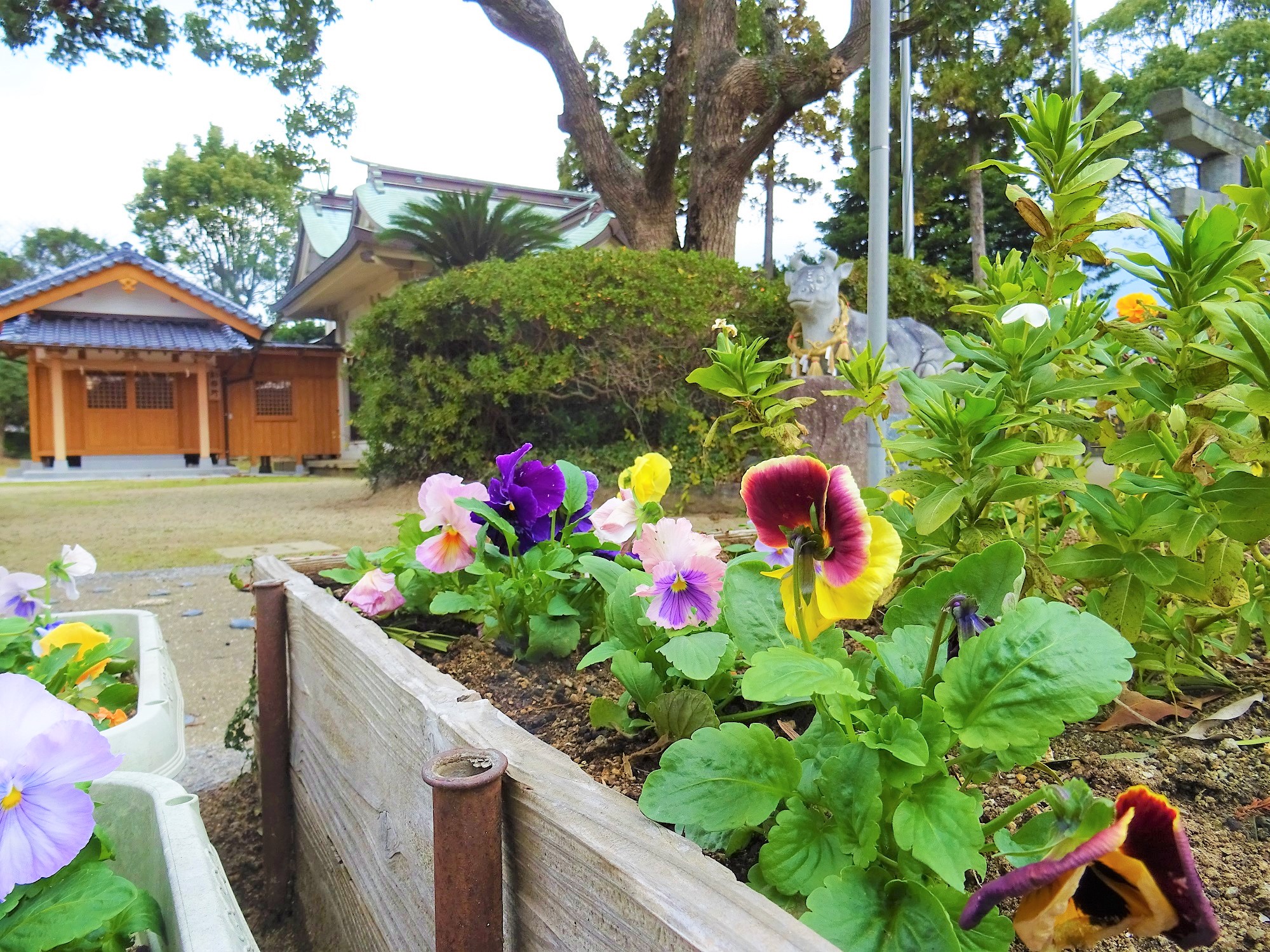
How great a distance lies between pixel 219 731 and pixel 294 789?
111cm

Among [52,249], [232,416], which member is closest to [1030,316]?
[232,416]

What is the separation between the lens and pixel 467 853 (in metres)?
0.66

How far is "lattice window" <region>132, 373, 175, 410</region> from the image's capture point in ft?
53.6

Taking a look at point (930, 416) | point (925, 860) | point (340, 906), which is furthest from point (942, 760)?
point (340, 906)

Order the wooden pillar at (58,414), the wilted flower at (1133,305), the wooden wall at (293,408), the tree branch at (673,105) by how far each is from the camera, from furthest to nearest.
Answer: the wooden wall at (293,408)
the wooden pillar at (58,414)
the tree branch at (673,105)
the wilted flower at (1133,305)

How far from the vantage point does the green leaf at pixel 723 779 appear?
576 millimetres

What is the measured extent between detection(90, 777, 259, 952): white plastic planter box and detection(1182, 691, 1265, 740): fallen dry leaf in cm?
97

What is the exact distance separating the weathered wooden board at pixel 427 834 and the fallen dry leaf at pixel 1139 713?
631 millimetres

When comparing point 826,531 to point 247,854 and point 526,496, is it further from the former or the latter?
point 247,854

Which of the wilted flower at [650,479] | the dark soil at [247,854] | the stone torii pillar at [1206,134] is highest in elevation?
the stone torii pillar at [1206,134]

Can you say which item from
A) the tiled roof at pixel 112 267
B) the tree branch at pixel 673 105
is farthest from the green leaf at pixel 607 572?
the tiled roof at pixel 112 267

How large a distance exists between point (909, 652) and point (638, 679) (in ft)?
1.02

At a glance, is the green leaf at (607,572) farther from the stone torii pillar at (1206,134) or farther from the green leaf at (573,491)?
the stone torii pillar at (1206,134)

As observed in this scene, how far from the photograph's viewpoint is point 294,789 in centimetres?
159
